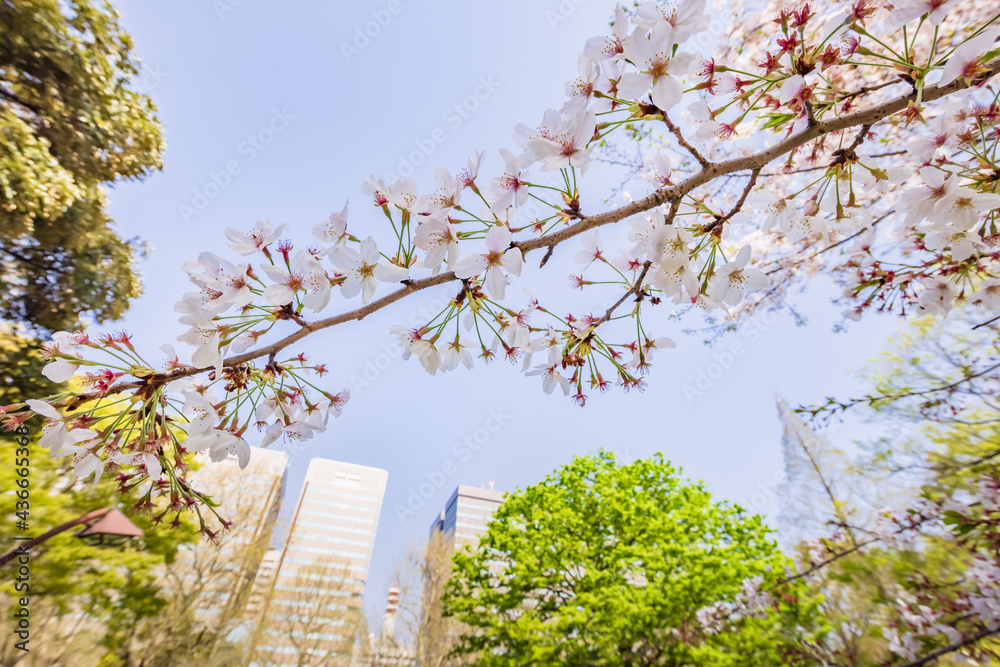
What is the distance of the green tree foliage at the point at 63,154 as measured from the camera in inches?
193

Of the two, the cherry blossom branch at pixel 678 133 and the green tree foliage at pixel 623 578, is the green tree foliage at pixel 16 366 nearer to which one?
the green tree foliage at pixel 623 578

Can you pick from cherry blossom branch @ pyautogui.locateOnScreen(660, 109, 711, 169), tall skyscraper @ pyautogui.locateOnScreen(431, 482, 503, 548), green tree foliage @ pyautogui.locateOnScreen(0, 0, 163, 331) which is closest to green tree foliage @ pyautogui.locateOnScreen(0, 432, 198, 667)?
green tree foliage @ pyautogui.locateOnScreen(0, 0, 163, 331)

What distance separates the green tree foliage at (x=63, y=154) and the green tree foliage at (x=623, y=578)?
7.47 m

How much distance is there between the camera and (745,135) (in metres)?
4.34

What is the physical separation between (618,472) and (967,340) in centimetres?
513

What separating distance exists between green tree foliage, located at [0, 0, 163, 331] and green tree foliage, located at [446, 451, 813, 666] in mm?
7468

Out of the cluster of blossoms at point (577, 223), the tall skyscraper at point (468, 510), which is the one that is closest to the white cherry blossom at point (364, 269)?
the cluster of blossoms at point (577, 223)

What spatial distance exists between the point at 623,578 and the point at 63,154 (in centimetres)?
1030

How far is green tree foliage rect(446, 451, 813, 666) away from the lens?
5805 millimetres

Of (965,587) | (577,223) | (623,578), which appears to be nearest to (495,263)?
(577,223)

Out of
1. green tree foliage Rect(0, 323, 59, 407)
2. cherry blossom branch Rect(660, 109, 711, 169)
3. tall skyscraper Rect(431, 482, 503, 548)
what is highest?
tall skyscraper Rect(431, 482, 503, 548)

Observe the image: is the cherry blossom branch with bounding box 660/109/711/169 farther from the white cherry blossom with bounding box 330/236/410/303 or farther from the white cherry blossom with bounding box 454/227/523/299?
the white cherry blossom with bounding box 330/236/410/303

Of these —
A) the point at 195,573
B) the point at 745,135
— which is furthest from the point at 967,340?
the point at 195,573

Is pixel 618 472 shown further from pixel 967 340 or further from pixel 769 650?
pixel 967 340
